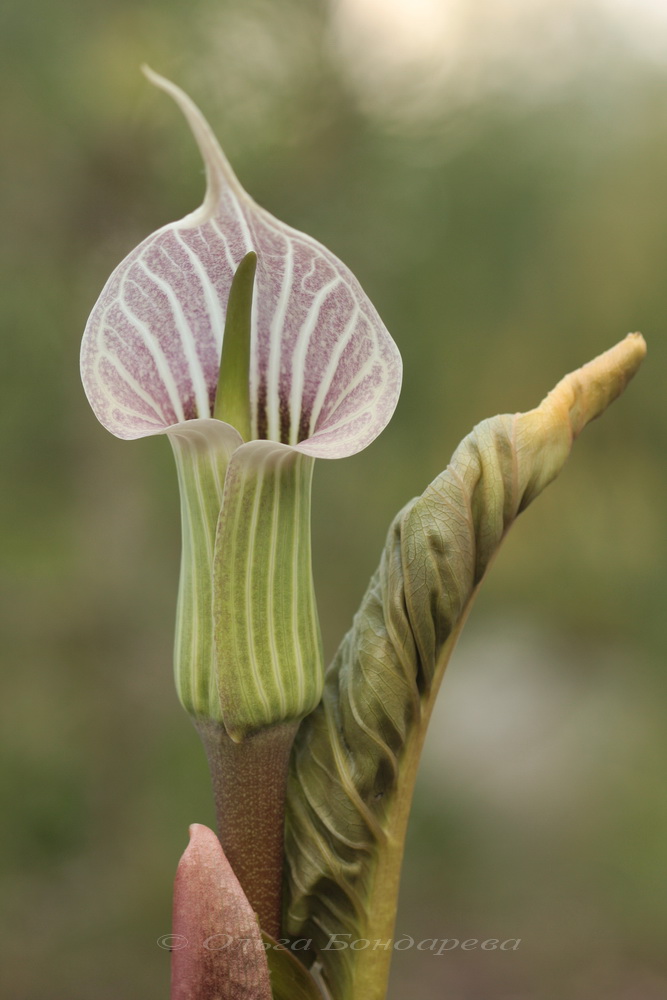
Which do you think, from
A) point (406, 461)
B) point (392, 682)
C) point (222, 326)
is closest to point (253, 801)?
point (392, 682)

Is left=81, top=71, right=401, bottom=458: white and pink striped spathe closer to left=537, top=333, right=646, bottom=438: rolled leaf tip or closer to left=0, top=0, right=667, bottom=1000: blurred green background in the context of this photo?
left=537, top=333, right=646, bottom=438: rolled leaf tip

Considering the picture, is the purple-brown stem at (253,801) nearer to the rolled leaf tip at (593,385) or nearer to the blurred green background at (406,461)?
the rolled leaf tip at (593,385)

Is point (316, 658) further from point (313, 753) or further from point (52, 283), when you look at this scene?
point (52, 283)

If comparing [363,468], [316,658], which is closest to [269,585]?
[316,658]

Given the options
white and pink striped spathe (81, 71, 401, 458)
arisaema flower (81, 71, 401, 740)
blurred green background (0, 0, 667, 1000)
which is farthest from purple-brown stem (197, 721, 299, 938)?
blurred green background (0, 0, 667, 1000)

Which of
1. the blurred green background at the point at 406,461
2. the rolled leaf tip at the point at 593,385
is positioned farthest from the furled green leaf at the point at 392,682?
the blurred green background at the point at 406,461

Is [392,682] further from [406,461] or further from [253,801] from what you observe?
[406,461]
